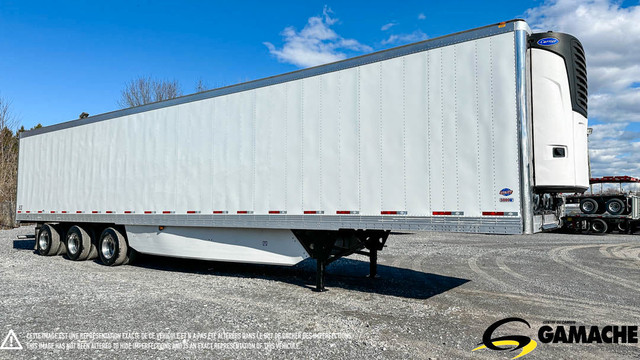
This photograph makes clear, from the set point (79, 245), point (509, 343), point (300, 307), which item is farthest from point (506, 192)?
point (79, 245)

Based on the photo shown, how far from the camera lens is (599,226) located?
22.6m

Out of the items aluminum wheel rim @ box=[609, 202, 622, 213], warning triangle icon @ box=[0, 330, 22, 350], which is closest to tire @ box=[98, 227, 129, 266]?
warning triangle icon @ box=[0, 330, 22, 350]

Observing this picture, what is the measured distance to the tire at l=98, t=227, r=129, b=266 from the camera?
10867 millimetres

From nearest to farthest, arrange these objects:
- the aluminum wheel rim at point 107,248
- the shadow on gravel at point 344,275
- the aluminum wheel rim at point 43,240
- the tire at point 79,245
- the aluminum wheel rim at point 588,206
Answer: the shadow on gravel at point 344,275 < the aluminum wheel rim at point 107,248 < the tire at point 79,245 < the aluminum wheel rim at point 43,240 < the aluminum wheel rim at point 588,206

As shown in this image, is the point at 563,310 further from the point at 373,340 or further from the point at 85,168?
the point at 85,168

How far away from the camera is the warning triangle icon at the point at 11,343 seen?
16.7 ft

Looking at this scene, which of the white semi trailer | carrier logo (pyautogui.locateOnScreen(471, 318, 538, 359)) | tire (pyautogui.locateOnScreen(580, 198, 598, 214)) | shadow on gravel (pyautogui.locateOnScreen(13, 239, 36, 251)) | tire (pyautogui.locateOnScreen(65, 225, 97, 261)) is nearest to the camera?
carrier logo (pyautogui.locateOnScreen(471, 318, 538, 359))

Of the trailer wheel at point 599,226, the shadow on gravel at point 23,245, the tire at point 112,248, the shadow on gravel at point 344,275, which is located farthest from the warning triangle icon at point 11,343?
the trailer wheel at point 599,226

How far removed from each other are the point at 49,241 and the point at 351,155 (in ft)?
34.6

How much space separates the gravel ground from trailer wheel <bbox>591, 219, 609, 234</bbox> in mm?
12338

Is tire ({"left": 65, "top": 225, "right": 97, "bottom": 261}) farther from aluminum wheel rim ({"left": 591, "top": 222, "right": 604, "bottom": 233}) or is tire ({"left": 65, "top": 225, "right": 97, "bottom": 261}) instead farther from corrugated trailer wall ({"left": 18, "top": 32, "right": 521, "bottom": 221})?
aluminum wheel rim ({"left": 591, "top": 222, "right": 604, "bottom": 233})

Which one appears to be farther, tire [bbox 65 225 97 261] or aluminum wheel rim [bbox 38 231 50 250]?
aluminum wheel rim [bbox 38 231 50 250]

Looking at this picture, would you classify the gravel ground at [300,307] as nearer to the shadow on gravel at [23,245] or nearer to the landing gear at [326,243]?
the landing gear at [326,243]

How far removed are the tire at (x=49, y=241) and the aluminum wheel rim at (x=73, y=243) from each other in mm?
846
